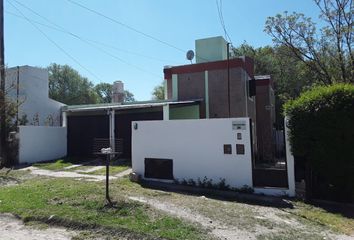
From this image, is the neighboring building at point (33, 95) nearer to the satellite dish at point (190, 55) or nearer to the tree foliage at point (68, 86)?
the satellite dish at point (190, 55)

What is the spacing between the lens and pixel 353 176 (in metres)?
9.00

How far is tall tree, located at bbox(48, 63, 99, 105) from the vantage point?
159 ft

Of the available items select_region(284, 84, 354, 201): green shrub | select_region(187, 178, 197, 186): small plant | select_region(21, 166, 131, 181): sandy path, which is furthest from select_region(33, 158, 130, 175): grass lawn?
select_region(284, 84, 354, 201): green shrub

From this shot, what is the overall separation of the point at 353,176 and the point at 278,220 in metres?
3.03

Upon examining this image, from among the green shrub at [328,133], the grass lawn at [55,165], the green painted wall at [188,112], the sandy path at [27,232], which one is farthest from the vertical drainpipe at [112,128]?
the green shrub at [328,133]

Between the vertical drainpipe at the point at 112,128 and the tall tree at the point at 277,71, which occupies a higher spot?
the tall tree at the point at 277,71

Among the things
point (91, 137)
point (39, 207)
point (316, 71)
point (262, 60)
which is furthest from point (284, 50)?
point (39, 207)

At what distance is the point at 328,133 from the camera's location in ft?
29.7

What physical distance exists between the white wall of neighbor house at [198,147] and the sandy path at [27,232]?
→ 5.31m

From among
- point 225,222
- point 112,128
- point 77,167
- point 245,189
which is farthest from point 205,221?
point 112,128

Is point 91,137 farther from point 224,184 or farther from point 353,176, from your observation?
point 353,176

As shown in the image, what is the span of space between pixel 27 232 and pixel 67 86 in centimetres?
4484

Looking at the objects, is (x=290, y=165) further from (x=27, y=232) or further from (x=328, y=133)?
(x=27, y=232)

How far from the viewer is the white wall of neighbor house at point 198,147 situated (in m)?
10.5
